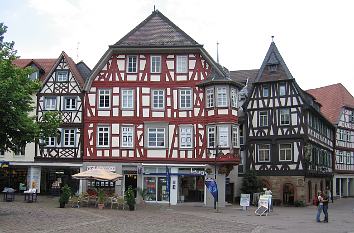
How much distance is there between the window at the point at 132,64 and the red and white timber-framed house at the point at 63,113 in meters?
4.33

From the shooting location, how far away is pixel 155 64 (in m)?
38.5

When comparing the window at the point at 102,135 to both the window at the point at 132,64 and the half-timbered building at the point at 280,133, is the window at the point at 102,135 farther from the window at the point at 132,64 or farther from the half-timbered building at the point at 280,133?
the half-timbered building at the point at 280,133

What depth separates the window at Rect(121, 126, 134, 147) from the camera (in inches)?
1495

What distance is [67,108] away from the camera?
40125mm

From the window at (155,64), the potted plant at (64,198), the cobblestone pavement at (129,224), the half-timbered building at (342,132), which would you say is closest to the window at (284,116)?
the window at (155,64)

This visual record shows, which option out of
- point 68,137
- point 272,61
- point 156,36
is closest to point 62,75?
point 68,137

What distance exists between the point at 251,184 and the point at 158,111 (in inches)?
410

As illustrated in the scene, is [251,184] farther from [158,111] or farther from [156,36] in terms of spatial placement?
[156,36]

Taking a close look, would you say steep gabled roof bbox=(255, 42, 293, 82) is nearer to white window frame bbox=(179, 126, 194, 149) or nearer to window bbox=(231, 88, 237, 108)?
window bbox=(231, 88, 237, 108)

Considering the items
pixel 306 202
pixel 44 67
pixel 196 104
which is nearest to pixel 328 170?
pixel 306 202

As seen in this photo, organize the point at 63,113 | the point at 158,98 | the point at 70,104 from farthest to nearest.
→ 1. the point at 70,104
2. the point at 63,113
3. the point at 158,98

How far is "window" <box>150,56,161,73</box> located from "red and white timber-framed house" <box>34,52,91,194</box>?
602 centimetres

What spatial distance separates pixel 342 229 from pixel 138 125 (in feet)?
62.6

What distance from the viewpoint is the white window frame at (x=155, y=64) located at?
38438 mm
